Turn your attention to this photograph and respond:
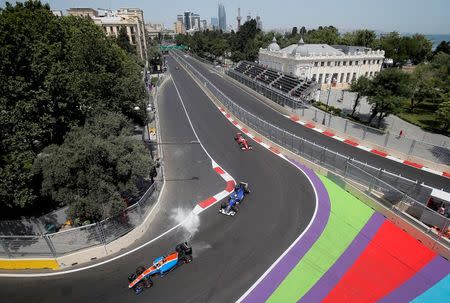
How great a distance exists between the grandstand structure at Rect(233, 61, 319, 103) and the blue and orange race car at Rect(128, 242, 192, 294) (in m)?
33.4

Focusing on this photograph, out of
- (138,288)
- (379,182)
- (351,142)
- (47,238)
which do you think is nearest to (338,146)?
(351,142)

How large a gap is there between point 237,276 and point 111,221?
7.56 meters

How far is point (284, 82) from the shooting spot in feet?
175

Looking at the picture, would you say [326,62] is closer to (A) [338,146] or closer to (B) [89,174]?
(A) [338,146]

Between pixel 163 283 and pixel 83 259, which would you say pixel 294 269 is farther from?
pixel 83 259

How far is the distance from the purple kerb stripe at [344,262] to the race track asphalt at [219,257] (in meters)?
2.55

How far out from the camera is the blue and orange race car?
12695 mm

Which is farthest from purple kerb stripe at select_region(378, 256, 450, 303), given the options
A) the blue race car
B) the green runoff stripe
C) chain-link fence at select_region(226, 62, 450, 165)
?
chain-link fence at select_region(226, 62, 450, 165)

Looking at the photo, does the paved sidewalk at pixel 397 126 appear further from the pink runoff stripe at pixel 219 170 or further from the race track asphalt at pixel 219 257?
the pink runoff stripe at pixel 219 170

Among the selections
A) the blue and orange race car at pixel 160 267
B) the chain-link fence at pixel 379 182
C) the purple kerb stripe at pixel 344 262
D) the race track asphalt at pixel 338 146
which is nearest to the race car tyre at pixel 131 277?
the blue and orange race car at pixel 160 267

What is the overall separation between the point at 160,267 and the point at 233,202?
6.68 meters

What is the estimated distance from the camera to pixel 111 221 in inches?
585

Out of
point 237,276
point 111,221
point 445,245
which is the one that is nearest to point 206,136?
point 111,221

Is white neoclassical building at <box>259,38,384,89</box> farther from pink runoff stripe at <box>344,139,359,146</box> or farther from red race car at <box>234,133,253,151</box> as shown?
red race car at <box>234,133,253,151</box>
